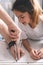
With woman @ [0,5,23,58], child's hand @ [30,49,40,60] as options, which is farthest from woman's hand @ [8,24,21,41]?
child's hand @ [30,49,40,60]

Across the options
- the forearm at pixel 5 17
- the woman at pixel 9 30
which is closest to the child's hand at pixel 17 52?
the woman at pixel 9 30

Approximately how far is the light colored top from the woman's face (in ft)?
0.07

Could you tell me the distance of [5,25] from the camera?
0.73m

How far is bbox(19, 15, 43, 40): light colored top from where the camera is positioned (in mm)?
765

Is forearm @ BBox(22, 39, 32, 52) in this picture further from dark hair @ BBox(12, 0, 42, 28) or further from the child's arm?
dark hair @ BBox(12, 0, 42, 28)

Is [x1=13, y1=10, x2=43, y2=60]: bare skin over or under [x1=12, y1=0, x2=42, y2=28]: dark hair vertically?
under

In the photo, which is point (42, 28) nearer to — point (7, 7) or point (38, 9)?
point (38, 9)

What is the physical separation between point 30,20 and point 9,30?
12cm

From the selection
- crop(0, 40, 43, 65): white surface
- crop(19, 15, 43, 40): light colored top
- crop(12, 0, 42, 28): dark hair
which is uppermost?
crop(12, 0, 42, 28): dark hair

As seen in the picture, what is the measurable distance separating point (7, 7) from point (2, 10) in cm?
3

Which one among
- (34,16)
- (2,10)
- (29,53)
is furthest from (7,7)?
(29,53)

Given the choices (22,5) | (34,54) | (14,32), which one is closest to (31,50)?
(34,54)

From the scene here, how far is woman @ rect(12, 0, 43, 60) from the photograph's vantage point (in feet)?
2.34

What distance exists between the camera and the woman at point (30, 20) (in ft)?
2.34
